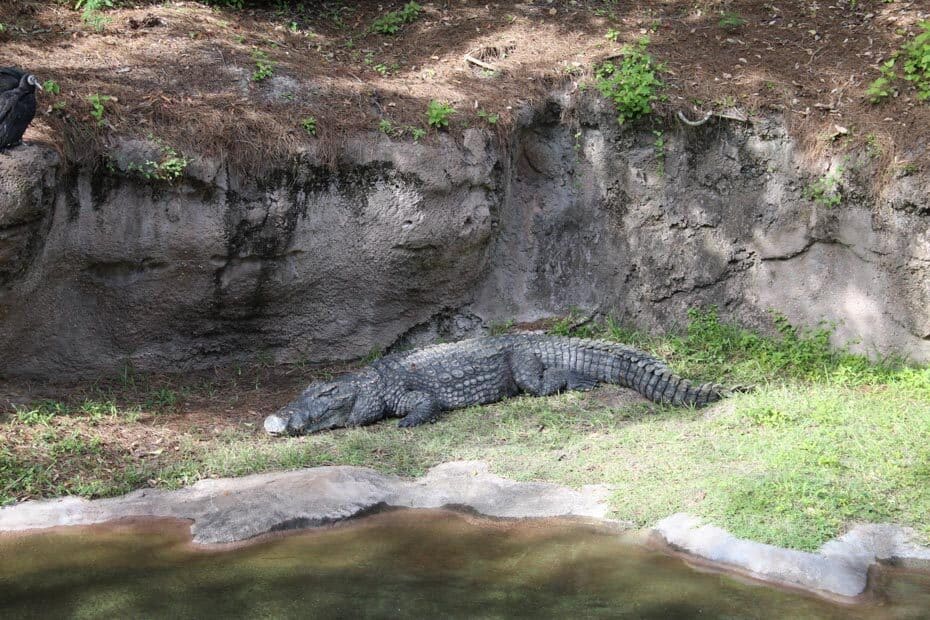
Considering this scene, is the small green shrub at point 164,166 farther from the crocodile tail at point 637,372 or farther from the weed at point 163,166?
the crocodile tail at point 637,372

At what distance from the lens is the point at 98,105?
257 inches

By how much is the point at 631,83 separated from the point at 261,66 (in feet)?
10.3

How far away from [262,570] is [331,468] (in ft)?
3.54

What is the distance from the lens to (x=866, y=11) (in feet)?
28.5

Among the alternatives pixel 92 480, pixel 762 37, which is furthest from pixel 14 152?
pixel 762 37

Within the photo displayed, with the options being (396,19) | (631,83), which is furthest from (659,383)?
(396,19)

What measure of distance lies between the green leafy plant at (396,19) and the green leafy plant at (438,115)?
1845mm

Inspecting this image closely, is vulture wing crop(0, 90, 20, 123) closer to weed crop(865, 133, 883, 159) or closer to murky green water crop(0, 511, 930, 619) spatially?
murky green water crop(0, 511, 930, 619)

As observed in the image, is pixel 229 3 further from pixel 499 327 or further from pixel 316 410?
pixel 316 410

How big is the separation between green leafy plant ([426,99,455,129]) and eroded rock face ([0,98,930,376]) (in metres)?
0.15

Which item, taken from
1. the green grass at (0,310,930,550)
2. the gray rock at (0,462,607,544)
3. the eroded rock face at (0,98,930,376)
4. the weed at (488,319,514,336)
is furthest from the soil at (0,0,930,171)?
the gray rock at (0,462,607,544)

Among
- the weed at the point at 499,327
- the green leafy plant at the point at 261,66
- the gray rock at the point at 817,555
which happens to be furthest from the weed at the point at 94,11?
the gray rock at the point at 817,555

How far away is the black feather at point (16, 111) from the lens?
18.4ft

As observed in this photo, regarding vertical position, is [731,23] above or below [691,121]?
above
